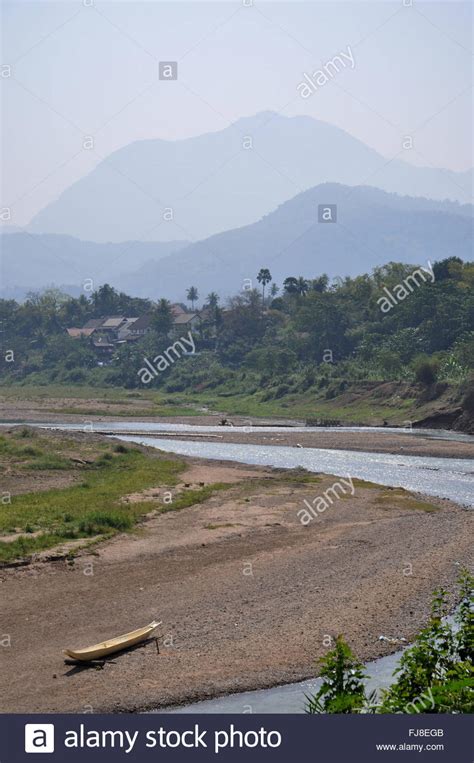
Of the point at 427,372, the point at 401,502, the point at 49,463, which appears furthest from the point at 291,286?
the point at 401,502

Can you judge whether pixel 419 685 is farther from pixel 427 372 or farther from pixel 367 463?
pixel 427 372

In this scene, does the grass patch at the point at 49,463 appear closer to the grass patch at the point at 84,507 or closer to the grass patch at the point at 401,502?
the grass patch at the point at 84,507

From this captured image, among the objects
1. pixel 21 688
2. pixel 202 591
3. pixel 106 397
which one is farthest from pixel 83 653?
pixel 106 397

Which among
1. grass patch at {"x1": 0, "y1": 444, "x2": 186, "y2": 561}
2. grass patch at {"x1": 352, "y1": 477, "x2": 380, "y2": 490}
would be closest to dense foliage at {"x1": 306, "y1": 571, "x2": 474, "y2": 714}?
grass patch at {"x1": 0, "y1": 444, "x2": 186, "y2": 561}

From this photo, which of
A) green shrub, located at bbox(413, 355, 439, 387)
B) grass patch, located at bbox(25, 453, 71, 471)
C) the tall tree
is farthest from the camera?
the tall tree

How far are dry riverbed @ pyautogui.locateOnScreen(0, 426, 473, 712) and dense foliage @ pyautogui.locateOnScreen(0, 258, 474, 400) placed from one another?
5016 centimetres

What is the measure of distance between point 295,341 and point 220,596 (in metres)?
98.1

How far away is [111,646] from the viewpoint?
21828 millimetres

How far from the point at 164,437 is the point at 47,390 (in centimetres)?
6459

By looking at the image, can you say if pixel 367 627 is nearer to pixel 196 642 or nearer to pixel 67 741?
pixel 196 642

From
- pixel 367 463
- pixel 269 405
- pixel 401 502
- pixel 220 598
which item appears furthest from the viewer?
pixel 269 405

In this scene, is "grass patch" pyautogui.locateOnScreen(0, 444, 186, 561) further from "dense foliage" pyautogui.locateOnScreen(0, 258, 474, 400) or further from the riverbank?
"dense foliage" pyautogui.locateOnScreen(0, 258, 474, 400)

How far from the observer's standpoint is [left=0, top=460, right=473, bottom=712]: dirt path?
2081 cm

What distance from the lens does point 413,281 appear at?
397ft
